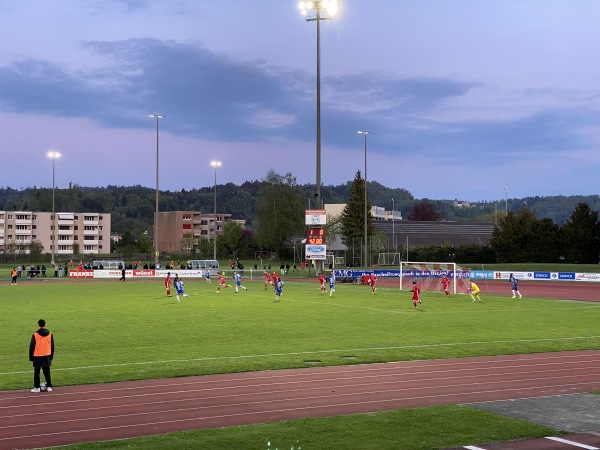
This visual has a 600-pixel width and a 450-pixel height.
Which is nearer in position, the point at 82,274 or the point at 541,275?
the point at 541,275

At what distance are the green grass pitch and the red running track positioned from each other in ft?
4.42

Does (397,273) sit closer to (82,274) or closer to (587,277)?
(587,277)

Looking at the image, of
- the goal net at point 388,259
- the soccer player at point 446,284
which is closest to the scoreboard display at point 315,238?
the soccer player at point 446,284

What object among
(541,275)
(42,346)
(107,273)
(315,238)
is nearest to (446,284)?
(315,238)

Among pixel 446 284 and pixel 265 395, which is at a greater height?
pixel 446 284

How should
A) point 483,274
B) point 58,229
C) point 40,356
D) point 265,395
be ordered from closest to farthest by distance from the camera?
1. point 265,395
2. point 40,356
3. point 483,274
4. point 58,229

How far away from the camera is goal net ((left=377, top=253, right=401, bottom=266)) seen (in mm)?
96688

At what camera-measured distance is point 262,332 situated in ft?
89.7

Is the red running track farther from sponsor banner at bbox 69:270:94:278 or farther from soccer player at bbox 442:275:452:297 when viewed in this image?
sponsor banner at bbox 69:270:94:278

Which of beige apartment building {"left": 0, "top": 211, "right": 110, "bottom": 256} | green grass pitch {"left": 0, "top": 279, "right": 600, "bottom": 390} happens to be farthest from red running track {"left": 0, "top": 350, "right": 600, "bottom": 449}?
beige apartment building {"left": 0, "top": 211, "right": 110, "bottom": 256}

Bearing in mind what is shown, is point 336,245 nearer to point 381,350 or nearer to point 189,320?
point 189,320

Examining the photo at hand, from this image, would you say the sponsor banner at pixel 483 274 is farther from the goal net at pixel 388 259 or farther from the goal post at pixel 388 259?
the goal net at pixel 388 259

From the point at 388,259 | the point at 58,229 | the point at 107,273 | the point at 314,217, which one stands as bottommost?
the point at 107,273

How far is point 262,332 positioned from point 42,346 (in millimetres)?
12281
